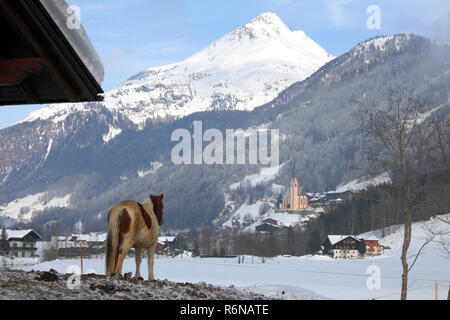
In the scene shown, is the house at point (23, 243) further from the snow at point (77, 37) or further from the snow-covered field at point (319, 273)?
the snow at point (77, 37)

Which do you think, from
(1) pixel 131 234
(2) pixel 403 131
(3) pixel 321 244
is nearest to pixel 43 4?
(1) pixel 131 234

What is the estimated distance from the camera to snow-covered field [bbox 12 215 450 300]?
38181 millimetres

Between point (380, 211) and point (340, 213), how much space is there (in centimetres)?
1979

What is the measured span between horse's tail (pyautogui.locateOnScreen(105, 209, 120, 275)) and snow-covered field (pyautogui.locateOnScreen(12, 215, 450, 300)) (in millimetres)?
4285

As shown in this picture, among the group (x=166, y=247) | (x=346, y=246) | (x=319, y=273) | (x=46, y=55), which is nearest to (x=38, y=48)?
(x=46, y=55)

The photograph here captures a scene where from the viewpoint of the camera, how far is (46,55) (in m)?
11.3

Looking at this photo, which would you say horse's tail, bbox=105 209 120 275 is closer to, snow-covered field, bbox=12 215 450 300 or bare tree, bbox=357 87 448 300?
snow-covered field, bbox=12 215 450 300

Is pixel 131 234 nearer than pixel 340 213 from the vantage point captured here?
Yes

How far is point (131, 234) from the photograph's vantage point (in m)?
16.5

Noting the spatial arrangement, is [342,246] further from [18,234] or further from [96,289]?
[96,289]
